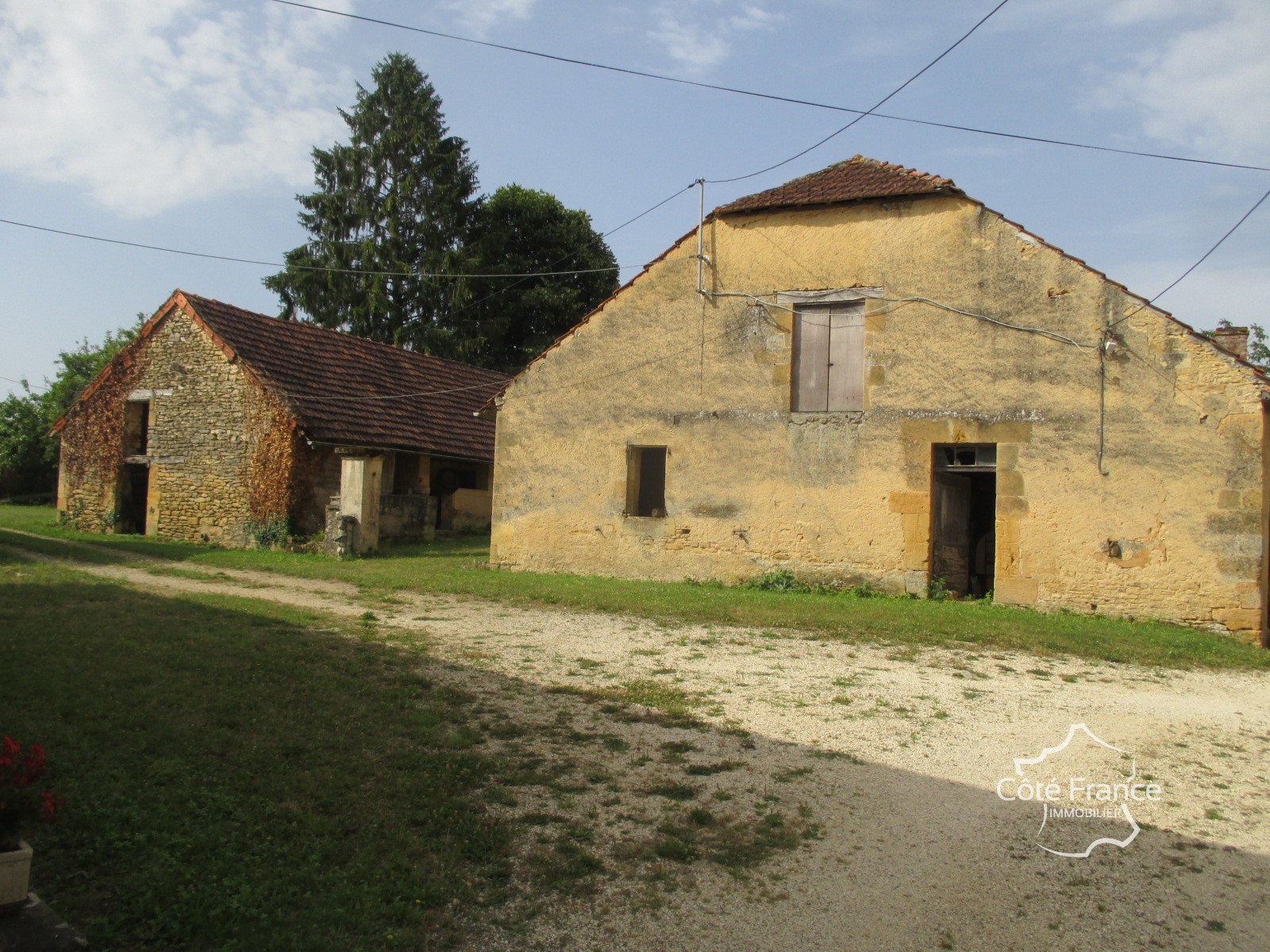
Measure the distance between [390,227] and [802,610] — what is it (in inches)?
1119

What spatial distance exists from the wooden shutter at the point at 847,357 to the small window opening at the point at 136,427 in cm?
1590

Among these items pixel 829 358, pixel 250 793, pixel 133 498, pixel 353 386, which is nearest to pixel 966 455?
pixel 829 358

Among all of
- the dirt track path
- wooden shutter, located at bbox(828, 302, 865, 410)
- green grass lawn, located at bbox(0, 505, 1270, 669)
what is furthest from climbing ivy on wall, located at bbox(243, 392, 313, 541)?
wooden shutter, located at bbox(828, 302, 865, 410)

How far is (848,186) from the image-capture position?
14.4 m

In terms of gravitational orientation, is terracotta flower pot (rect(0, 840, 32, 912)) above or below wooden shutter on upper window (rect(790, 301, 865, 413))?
below

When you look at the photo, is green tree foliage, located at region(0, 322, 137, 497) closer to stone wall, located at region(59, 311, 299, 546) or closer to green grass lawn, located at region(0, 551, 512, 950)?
stone wall, located at region(59, 311, 299, 546)

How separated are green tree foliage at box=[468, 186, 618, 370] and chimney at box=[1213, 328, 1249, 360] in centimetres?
2656

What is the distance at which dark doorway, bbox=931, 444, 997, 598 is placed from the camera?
536 inches

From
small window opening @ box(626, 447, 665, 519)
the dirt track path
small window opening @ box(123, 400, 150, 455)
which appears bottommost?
the dirt track path

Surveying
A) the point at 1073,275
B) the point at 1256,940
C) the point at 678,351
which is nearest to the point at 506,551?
the point at 678,351

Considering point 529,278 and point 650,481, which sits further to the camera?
point 529,278

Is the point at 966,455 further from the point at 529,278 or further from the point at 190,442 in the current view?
the point at 529,278

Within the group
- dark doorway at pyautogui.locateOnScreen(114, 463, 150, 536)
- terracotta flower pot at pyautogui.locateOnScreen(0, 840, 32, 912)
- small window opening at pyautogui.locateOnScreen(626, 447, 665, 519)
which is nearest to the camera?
terracotta flower pot at pyautogui.locateOnScreen(0, 840, 32, 912)

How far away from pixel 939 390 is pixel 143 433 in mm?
18280
